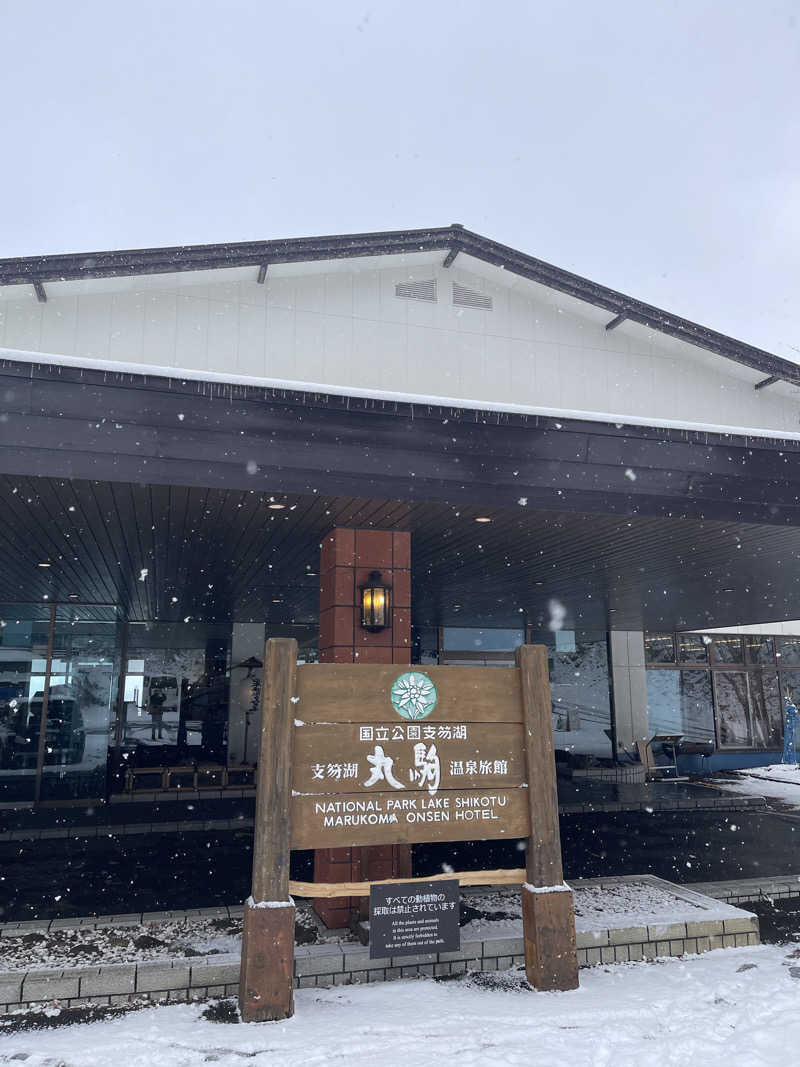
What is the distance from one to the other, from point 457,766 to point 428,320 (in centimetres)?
541

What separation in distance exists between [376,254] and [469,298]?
4.19 feet

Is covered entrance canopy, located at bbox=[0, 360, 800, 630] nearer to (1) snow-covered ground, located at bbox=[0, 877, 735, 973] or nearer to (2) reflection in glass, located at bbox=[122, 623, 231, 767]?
(1) snow-covered ground, located at bbox=[0, 877, 735, 973]

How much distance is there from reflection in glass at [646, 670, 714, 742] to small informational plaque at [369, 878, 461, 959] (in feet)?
47.9

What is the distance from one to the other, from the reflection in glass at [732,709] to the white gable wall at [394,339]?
1107cm

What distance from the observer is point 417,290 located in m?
8.78

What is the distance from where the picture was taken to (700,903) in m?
6.25

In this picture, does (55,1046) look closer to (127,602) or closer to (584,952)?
(584,952)

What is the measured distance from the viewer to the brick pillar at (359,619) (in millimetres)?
6289

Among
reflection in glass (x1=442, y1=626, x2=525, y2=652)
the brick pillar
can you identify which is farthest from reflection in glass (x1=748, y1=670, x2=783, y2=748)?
the brick pillar

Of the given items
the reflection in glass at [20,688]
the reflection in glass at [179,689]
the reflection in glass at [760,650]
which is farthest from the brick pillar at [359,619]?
the reflection in glass at [760,650]

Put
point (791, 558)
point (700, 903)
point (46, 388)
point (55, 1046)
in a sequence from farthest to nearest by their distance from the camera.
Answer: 1. point (791, 558)
2. point (700, 903)
3. point (46, 388)
4. point (55, 1046)

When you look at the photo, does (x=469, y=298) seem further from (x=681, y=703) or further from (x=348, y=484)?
(x=681, y=703)

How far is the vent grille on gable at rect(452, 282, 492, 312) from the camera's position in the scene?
29.3 feet

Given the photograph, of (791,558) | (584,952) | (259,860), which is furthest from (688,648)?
(259,860)
